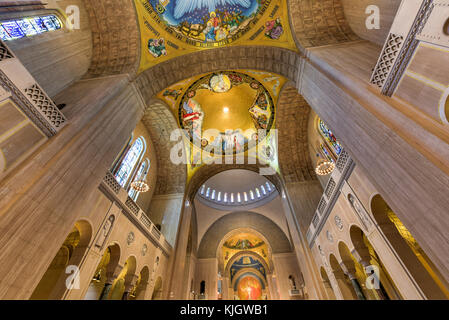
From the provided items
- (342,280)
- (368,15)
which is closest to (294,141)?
(368,15)

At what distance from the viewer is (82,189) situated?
423 centimetres

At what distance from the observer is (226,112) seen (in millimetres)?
12930

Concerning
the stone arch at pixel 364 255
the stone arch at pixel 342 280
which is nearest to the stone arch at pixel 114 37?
the stone arch at pixel 364 255

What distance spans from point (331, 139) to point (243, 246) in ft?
58.2

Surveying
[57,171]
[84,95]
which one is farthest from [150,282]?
[84,95]

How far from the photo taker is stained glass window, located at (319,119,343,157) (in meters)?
7.97

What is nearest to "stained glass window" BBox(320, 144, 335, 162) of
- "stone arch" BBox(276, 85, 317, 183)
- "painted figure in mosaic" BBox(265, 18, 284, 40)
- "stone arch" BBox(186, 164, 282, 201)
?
"stone arch" BBox(276, 85, 317, 183)

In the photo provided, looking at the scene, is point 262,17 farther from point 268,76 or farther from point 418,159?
point 418,159

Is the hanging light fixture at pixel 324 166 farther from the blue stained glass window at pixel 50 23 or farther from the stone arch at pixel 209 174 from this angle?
the blue stained glass window at pixel 50 23

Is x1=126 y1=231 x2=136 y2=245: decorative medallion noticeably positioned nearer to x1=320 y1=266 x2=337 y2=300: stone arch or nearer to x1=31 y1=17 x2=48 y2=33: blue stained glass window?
x1=31 y1=17 x2=48 y2=33: blue stained glass window

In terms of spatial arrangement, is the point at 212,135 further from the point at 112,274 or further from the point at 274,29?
the point at 112,274

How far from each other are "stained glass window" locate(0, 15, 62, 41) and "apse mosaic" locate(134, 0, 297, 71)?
8.61ft

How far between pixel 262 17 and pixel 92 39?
6666mm

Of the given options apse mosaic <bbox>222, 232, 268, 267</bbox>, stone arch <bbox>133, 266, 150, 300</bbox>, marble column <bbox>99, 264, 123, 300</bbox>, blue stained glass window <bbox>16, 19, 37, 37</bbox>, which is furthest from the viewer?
apse mosaic <bbox>222, 232, 268, 267</bbox>
